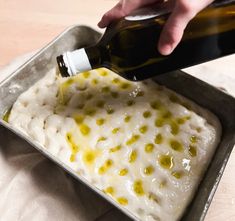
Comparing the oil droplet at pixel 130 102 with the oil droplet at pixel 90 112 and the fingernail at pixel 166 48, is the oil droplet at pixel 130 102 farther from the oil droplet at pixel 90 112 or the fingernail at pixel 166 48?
the fingernail at pixel 166 48

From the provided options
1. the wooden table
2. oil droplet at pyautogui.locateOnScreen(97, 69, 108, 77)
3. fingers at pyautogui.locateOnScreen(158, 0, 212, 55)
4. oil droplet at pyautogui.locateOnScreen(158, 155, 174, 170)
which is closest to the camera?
fingers at pyautogui.locateOnScreen(158, 0, 212, 55)

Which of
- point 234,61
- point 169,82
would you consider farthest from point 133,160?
point 234,61

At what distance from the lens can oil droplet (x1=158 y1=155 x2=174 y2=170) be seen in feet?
1.70

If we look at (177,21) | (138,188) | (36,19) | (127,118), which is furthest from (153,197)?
(36,19)

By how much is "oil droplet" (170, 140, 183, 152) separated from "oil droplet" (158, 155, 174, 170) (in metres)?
0.02

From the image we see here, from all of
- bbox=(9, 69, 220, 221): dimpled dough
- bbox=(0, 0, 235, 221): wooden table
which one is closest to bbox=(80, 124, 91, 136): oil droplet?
bbox=(9, 69, 220, 221): dimpled dough

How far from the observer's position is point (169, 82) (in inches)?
24.2

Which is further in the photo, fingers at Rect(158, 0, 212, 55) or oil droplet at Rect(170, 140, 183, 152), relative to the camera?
oil droplet at Rect(170, 140, 183, 152)

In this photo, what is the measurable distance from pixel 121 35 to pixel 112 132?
15 cm

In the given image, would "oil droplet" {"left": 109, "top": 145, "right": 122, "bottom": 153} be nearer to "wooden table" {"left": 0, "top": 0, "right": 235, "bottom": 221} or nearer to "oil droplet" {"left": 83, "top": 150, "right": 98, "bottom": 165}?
"oil droplet" {"left": 83, "top": 150, "right": 98, "bottom": 165}

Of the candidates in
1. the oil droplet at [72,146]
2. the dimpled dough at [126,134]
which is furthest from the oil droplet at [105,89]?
the oil droplet at [72,146]

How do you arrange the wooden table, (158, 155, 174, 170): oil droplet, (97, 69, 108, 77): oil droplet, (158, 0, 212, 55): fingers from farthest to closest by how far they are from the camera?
the wooden table < (97, 69, 108, 77): oil droplet < (158, 155, 174, 170): oil droplet < (158, 0, 212, 55): fingers

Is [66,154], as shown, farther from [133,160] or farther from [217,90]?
[217,90]

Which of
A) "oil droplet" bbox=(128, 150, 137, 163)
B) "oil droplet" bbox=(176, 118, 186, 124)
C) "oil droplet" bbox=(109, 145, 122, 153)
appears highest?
"oil droplet" bbox=(109, 145, 122, 153)
